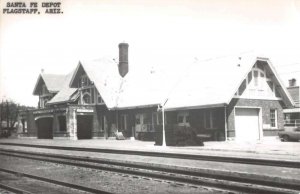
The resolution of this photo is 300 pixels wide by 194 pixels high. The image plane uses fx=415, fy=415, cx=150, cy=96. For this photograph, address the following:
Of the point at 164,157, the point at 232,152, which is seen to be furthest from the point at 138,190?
the point at 232,152

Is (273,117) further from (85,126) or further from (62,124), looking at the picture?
(62,124)

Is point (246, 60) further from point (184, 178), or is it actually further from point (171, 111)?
point (184, 178)

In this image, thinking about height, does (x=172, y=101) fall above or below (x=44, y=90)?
below

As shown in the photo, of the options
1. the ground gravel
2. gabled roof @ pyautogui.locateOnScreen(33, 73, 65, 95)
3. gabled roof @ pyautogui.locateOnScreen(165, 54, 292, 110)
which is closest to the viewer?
the ground gravel

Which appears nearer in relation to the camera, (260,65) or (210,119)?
(210,119)

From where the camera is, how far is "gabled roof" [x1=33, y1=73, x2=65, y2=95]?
163 ft

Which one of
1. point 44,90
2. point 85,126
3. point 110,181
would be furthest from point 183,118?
point 44,90

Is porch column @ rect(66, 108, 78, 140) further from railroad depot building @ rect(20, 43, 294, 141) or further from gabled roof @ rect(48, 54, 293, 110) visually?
gabled roof @ rect(48, 54, 293, 110)

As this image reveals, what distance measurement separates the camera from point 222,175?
12.2m

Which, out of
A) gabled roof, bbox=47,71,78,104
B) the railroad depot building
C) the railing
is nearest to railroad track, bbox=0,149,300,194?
the railroad depot building

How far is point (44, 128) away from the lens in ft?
156

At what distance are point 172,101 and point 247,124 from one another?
6.09 meters

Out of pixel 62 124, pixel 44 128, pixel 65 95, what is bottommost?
pixel 44 128

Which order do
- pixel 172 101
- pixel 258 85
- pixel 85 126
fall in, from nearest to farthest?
pixel 258 85
pixel 172 101
pixel 85 126
